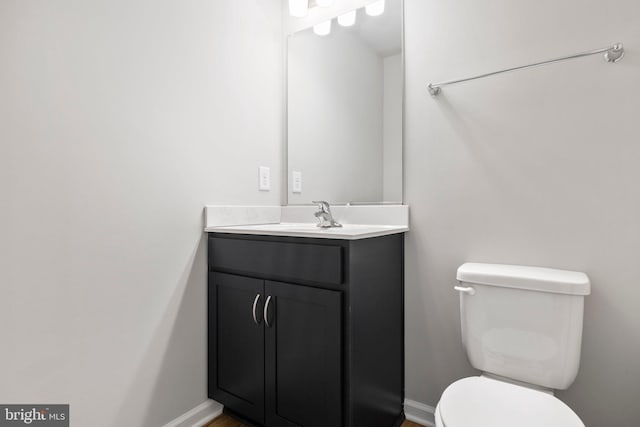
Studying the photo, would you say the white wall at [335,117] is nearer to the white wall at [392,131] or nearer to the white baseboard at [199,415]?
the white wall at [392,131]

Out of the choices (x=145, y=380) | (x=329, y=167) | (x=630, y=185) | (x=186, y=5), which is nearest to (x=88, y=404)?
(x=145, y=380)

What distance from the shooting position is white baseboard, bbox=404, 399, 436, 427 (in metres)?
1.52

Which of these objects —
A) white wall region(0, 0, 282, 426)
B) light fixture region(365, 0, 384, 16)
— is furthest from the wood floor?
light fixture region(365, 0, 384, 16)

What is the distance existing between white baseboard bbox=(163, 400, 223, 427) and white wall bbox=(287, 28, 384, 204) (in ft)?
3.63

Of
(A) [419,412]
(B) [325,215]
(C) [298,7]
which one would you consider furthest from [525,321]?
(C) [298,7]

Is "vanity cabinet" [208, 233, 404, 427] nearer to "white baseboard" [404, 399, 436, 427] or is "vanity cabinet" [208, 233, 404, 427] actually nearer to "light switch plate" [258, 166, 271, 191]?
"white baseboard" [404, 399, 436, 427]

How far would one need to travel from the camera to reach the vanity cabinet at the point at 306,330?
3.81 ft

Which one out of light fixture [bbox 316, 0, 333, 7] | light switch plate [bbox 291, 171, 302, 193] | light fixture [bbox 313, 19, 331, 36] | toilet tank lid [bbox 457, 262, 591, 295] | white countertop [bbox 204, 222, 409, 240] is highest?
light fixture [bbox 316, 0, 333, 7]

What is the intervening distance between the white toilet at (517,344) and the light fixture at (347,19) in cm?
138

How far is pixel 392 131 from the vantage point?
1625mm

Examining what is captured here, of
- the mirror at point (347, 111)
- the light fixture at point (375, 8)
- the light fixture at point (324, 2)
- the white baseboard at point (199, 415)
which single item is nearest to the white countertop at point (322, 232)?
the mirror at point (347, 111)

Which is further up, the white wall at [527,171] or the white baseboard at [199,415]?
the white wall at [527,171]

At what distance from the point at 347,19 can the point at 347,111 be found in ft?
1.60

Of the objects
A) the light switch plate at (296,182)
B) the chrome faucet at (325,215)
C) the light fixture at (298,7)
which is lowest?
the chrome faucet at (325,215)
